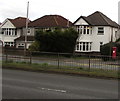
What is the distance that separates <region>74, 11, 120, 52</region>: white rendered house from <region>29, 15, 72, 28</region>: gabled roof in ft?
12.6

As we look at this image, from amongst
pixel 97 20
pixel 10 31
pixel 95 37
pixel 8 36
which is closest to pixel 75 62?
pixel 95 37

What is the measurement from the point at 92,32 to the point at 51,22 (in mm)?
8802

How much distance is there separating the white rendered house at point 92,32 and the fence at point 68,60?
79.7 feet

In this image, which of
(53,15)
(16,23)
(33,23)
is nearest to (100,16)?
(53,15)

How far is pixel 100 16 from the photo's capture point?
45219mm

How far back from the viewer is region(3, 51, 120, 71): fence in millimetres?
15821

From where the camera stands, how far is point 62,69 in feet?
Answer: 55.0

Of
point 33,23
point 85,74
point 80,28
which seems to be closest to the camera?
point 85,74

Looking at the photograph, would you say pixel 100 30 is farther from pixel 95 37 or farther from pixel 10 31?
pixel 10 31

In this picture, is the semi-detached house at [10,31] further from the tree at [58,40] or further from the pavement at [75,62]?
the pavement at [75,62]

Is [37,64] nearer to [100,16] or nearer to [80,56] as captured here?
[80,56]

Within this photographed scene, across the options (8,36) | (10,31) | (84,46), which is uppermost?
(10,31)

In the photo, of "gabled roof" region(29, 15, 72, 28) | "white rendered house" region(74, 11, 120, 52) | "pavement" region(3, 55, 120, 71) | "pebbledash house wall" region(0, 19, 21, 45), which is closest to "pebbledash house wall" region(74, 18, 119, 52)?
"white rendered house" region(74, 11, 120, 52)

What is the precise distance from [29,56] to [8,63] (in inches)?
70.9
